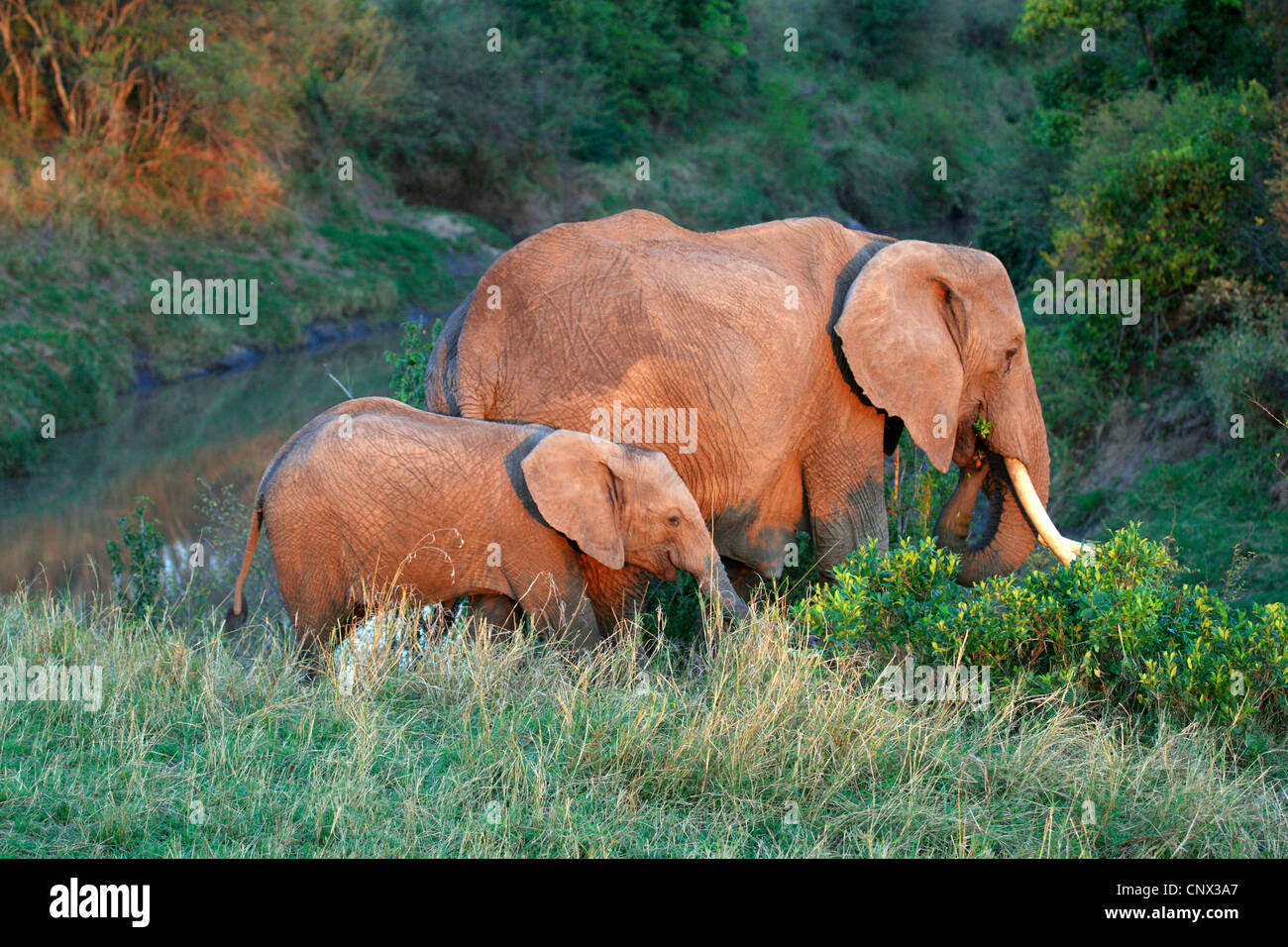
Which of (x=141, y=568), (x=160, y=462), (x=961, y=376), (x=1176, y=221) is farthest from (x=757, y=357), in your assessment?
(x=160, y=462)

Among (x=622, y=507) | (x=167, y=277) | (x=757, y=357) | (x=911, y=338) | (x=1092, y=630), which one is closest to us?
(x=1092, y=630)

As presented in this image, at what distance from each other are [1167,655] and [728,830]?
7.35 ft

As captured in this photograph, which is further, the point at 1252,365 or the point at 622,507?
A: the point at 1252,365

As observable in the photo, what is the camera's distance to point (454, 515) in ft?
21.8

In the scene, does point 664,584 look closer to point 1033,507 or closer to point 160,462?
point 1033,507

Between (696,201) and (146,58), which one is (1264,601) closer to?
(146,58)

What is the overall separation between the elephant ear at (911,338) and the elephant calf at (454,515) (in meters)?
1.34

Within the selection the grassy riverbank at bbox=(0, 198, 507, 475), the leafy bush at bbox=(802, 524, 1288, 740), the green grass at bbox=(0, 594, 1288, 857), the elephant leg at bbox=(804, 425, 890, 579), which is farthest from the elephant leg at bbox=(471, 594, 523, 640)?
the grassy riverbank at bbox=(0, 198, 507, 475)

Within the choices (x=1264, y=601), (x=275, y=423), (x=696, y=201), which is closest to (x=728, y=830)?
(x=1264, y=601)

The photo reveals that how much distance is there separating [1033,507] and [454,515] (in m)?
3.58

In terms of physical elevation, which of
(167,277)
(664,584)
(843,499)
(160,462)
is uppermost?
(167,277)

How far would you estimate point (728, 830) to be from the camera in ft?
14.9

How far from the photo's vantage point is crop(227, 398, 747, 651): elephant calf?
6.55m

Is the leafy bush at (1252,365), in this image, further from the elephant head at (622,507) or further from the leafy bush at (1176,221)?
the elephant head at (622,507)
